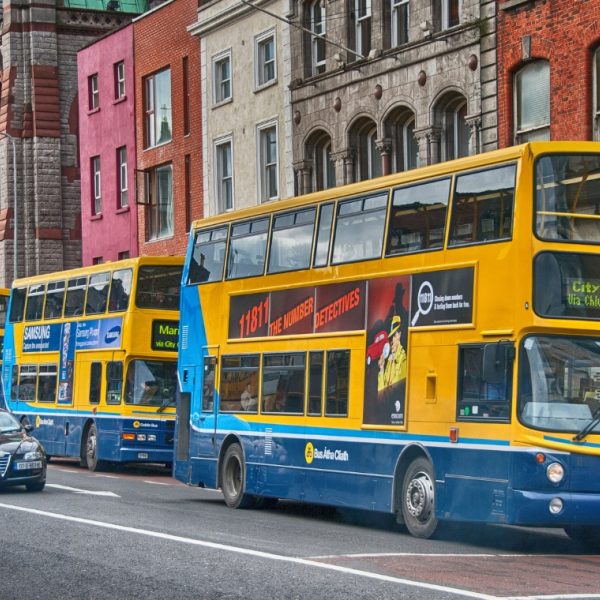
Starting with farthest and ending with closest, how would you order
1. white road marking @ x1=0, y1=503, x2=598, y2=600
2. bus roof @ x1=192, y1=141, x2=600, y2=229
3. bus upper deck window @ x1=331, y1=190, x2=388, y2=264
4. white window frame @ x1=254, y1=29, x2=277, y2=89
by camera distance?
white window frame @ x1=254, y1=29, x2=277, y2=89 → bus upper deck window @ x1=331, y1=190, x2=388, y2=264 → bus roof @ x1=192, y1=141, x2=600, y2=229 → white road marking @ x1=0, y1=503, x2=598, y2=600

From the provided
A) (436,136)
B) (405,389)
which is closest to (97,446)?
(436,136)

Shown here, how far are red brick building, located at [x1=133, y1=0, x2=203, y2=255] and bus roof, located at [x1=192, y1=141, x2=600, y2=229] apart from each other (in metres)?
20.1

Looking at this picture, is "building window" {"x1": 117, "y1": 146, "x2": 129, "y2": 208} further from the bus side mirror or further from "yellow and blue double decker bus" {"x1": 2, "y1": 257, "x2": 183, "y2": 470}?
the bus side mirror

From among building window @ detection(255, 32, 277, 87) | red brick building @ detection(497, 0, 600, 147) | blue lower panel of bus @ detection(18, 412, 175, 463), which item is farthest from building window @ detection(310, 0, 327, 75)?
blue lower panel of bus @ detection(18, 412, 175, 463)

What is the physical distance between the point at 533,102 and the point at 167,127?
59.3 feet

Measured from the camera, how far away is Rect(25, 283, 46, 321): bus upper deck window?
3544cm

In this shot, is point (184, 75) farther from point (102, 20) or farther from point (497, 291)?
point (497, 291)

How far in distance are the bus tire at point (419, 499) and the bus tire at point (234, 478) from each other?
4.81 m

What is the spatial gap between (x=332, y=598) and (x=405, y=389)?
6724mm

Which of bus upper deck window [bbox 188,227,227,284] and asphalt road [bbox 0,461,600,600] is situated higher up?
bus upper deck window [bbox 188,227,227,284]

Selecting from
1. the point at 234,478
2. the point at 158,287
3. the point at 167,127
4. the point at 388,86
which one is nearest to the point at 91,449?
the point at 158,287

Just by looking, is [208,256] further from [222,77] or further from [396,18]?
[222,77]

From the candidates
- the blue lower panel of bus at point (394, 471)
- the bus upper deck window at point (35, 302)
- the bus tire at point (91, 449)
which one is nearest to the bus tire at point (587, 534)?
the blue lower panel of bus at point (394, 471)

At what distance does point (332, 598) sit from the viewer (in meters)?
11.4
